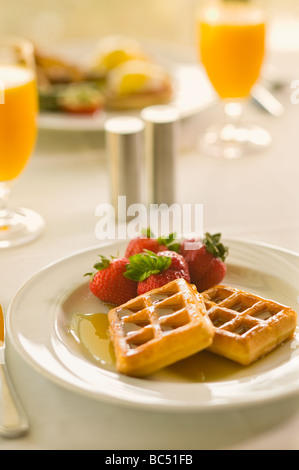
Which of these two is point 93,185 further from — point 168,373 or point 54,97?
point 168,373

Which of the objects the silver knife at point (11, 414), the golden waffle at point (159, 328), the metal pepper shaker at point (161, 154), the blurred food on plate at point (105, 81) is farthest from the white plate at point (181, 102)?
the silver knife at point (11, 414)

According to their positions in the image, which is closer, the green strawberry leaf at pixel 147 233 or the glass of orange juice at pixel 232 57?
the green strawberry leaf at pixel 147 233

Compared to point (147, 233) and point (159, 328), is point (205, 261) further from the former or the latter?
point (159, 328)

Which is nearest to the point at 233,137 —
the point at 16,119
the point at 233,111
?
the point at 233,111

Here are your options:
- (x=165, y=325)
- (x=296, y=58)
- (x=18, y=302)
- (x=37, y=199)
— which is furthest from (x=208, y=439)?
(x=296, y=58)

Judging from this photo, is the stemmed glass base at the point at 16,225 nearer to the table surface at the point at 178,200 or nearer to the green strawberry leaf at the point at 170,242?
the table surface at the point at 178,200
